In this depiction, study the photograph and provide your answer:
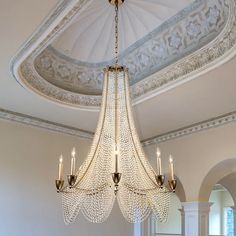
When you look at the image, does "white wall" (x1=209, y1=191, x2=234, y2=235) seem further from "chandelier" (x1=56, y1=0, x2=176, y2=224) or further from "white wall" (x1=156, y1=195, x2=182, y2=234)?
"chandelier" (x1=56, y1=0, x2=176, y2=224)

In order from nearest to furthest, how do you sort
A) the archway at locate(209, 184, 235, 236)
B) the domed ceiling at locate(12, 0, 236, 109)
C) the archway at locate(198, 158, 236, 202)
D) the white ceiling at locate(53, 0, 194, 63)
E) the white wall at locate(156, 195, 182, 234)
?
1. the domed ceiling at locate(12, 0, 236, 109)
2. the white ceiling at locate(53, 0, 194, 63)
3. the archway at locate(198, 158, 236, 202)
4. the white wall at locate(156, 195, 182, 234)
5. the archway at locate(209, 184, 235, 236)

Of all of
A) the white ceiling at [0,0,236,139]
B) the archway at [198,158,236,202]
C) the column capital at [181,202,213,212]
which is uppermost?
the white ceiling at [0,0,236,139]

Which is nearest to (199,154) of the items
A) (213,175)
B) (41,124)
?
(213,175)

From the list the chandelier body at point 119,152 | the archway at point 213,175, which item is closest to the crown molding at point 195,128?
the archway at point 213,175

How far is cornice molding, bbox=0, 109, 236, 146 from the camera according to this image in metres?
5.53

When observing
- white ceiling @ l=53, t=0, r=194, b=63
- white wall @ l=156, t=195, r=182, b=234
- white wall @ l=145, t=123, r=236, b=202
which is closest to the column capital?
white wall @ l=145, t=123, r=236, b=202

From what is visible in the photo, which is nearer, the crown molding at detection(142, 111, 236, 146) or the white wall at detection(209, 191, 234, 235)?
the crown molding at detection(142, 111, 236, 146)

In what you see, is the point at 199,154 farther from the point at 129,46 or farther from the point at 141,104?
the point at 129,46

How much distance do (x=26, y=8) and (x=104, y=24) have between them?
1.51 meters

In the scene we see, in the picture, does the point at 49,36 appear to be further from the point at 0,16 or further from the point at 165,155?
the point at 165,155

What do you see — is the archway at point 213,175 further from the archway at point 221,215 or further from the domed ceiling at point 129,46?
the archway at point 221,215

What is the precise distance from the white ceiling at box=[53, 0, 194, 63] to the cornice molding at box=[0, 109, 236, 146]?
147 cm

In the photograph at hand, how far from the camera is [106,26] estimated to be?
4434 mm

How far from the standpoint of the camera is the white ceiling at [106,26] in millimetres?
4000
